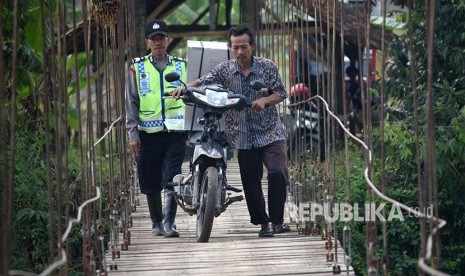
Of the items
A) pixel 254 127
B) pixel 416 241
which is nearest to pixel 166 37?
pixel 254 127

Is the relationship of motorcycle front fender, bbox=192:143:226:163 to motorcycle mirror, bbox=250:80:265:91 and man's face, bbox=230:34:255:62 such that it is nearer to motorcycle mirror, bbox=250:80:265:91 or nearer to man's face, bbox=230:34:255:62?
motorcycle mirror, bbox=250:80:265:91

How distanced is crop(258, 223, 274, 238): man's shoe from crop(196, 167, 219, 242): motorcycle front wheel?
17.3 inches

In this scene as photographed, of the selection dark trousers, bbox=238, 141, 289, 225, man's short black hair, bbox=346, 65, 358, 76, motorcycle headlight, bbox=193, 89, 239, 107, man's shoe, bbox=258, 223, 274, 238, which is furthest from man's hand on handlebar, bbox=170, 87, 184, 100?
man's short black hair, bbox=346, 65, 358, 76

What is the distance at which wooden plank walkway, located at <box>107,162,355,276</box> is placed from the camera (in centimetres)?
637

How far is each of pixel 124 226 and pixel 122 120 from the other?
3.87 feet

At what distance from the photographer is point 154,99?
7879 mm

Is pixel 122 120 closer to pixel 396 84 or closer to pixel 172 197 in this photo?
pixel 172 197

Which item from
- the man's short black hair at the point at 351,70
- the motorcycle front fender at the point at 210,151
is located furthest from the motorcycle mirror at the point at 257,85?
the man's short black hair at the point at 351,70

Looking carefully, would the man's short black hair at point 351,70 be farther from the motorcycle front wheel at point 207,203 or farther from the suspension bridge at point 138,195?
the motorcycle front wheel at point 207,203

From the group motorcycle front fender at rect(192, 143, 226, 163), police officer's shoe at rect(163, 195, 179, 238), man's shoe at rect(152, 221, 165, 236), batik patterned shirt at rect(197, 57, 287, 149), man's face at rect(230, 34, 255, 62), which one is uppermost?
man's face at rect(230, 34, 255, 62)

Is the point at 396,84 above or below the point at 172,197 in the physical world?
above

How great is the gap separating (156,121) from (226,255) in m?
1.40

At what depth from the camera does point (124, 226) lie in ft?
24.1

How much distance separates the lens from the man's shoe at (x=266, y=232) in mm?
7625
